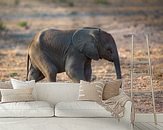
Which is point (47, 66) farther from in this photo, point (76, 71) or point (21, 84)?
point (21, 84)

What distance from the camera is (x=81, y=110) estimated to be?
15.4ft

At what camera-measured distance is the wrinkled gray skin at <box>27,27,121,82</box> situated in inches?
227

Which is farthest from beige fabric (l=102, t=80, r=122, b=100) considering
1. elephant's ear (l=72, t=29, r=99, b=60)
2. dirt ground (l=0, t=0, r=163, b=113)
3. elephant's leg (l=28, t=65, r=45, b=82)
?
dirt ground (l=0, t=0, r=163, b=113)

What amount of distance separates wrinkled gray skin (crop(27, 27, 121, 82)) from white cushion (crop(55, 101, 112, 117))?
979 mm

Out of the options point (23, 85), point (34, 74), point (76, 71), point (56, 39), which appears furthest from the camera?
point (34, 74)

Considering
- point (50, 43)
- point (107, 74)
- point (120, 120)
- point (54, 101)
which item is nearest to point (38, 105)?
point (54, 101)

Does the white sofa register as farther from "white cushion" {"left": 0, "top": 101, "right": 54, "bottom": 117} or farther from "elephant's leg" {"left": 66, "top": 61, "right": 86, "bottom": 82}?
"elephant's leg" {"left": 66, "top": 61, "right": 86, "bottom": 82}

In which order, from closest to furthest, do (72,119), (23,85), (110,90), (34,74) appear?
(72,119) < (23,85) < (110,90) < (34,74)

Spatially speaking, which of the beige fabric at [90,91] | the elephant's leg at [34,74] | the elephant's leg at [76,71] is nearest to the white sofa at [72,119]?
the beige fabric at [90,91]

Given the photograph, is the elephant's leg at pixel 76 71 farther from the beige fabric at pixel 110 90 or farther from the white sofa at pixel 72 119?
the white sofa at pixel 72 119

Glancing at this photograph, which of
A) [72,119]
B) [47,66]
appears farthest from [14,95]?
[47,66]

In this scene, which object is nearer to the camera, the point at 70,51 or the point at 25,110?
the point at 25,110

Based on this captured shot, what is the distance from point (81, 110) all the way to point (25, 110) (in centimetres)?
49

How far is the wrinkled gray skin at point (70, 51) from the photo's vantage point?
577 centimetres
